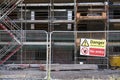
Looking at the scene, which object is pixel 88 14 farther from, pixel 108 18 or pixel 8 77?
pixel 8 77

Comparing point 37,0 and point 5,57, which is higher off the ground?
point 37,0

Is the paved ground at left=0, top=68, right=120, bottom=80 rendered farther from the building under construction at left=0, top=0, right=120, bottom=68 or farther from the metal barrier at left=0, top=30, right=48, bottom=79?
the building under construction at left=0, top=0, right=120, bottom=68

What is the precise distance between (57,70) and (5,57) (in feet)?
10.7

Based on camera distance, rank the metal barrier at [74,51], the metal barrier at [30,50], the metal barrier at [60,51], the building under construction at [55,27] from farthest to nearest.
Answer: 1. the metal barrier at [30,50]
2. the building under construction at [55,27]
3. the metal barrier at [60,51]
4. the metal barrier at [74,51]

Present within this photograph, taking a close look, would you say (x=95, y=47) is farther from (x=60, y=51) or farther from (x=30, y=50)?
(x=30, y=50)

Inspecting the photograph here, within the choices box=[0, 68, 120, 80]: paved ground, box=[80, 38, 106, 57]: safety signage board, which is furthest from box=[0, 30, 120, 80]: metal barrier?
box=[80, 38, 106, 57]: safety signage board

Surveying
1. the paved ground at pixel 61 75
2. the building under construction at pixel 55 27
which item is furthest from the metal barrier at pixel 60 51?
the paved ground at pixel 61 75

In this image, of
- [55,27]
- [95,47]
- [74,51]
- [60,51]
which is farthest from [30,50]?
[95,47]

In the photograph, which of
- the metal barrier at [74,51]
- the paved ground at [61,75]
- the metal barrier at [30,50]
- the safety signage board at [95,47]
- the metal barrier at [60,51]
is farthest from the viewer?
the metal barrier at [30,50]

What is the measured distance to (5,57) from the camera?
20062mm

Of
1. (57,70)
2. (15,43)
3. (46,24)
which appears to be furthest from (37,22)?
(57,70)

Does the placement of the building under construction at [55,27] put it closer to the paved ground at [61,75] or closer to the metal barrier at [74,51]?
the metal barrier at [74,51]

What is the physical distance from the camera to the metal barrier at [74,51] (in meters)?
18.6

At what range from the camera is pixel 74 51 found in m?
20.5
